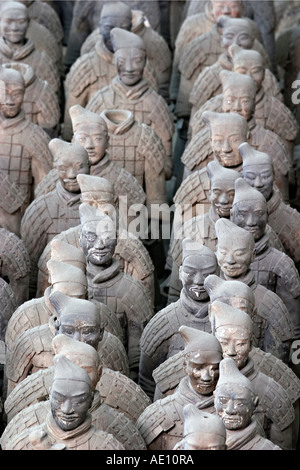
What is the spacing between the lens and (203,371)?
37.6 feet

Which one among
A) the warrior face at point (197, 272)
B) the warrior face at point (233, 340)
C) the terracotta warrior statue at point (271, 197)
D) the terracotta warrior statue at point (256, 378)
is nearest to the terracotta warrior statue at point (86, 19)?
the terracotta warrior statue at point (271, 197)

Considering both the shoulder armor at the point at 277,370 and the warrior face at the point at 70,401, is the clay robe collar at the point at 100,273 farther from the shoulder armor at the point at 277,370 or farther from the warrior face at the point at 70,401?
the warrior face at the point at 70,401

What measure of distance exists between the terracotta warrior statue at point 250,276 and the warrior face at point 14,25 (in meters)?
3.84

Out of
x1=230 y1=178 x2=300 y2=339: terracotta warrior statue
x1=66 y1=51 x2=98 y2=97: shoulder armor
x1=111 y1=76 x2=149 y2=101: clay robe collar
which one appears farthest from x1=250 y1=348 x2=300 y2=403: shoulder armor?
x1=66 y1=51 x2=98 y2=97: shoulder armor

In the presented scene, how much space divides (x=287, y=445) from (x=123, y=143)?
3.57m

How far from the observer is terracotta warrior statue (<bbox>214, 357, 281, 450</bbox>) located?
10930 millimetres

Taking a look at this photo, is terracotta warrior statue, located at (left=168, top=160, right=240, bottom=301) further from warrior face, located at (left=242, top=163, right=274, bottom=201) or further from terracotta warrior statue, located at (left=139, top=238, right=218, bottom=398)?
terracotta warrior statue, located at (left=139, top=238, right=218, bottom=398)

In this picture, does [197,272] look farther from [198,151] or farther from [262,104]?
[262,104]

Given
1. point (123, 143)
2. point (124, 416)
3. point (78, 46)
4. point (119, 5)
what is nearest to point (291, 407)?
point (124, 416)

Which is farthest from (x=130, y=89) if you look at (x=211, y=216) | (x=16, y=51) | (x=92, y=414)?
(x=92, y=414)

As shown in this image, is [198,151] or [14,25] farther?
[14,25]

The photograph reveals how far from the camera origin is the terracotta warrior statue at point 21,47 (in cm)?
1622

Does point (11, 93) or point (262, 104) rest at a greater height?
point (11, 93)

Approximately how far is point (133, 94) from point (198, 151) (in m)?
0.72
